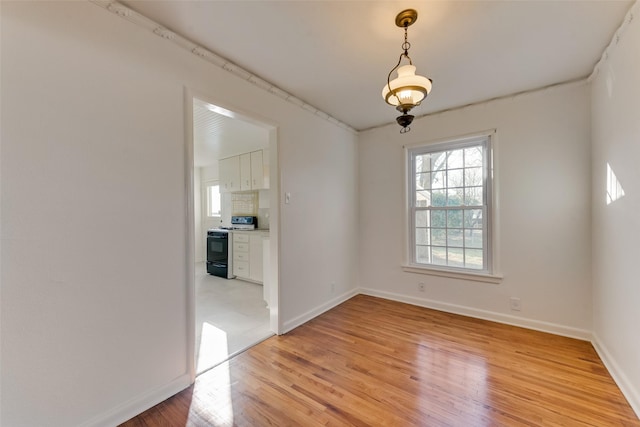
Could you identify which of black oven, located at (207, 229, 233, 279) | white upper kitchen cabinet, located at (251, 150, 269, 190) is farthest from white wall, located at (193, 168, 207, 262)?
white upper kitchen cabinet, located at (251, 150, 269, 190)

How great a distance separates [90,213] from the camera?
147cm

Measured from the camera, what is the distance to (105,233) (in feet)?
5.01

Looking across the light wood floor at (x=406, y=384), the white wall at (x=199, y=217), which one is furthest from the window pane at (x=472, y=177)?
the white wall at (x=199, y=217)

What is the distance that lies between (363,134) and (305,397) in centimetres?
343

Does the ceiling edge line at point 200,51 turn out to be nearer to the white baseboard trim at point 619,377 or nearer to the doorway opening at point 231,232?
the doorway opening at point 231,232

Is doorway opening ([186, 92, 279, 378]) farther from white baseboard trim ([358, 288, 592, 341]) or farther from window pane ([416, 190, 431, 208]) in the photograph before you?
window pane ([416, 190, 431, 208])

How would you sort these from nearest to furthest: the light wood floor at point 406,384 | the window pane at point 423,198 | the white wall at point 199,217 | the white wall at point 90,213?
the white wall at point 90,213
the light wood floor at point 406,384
the window pane at point 423,198
the white wall at point 199,217

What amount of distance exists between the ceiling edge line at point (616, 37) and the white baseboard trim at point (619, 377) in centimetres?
233

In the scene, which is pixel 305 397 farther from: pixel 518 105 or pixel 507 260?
pixel 518 105

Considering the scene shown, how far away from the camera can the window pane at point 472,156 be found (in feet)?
10.3

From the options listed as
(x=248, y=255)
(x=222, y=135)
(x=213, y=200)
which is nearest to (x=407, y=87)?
(x=222, y=135)

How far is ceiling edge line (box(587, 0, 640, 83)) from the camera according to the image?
160 cm

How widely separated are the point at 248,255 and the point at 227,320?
1823mm

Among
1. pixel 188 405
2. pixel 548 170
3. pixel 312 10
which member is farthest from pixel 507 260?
pixel 188 405
